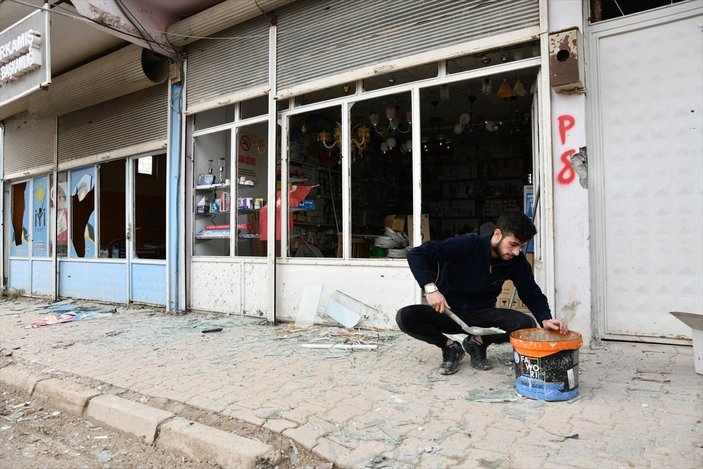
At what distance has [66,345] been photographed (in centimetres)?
565

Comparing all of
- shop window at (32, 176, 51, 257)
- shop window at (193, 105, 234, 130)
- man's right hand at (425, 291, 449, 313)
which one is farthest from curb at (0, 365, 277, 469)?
shop window at (32, 176, 51, 257)

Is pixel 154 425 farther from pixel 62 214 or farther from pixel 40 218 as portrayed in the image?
pixel 40 218

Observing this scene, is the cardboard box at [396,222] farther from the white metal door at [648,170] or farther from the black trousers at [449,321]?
the black trousers at [449,321]

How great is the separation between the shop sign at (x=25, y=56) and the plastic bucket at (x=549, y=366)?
7.46 meters

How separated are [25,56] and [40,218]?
4868mm

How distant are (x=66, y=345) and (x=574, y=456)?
18.7 ft

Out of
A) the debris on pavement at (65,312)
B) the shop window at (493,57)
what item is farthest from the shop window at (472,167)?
the debris on pavement at (65,312)

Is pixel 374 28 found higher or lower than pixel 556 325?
higher

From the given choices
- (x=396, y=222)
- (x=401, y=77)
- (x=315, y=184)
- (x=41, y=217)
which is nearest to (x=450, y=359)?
(x=396, y=222)

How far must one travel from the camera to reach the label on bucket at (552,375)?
3100 millimetres

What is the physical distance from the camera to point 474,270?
3.75 m

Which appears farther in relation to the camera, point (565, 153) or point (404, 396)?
point (565, 153)

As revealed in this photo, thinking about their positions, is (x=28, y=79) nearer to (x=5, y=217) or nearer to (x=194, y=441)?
(x=5, y=217)

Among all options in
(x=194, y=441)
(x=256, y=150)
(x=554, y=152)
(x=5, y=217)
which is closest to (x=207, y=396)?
(x=194, y=441)
